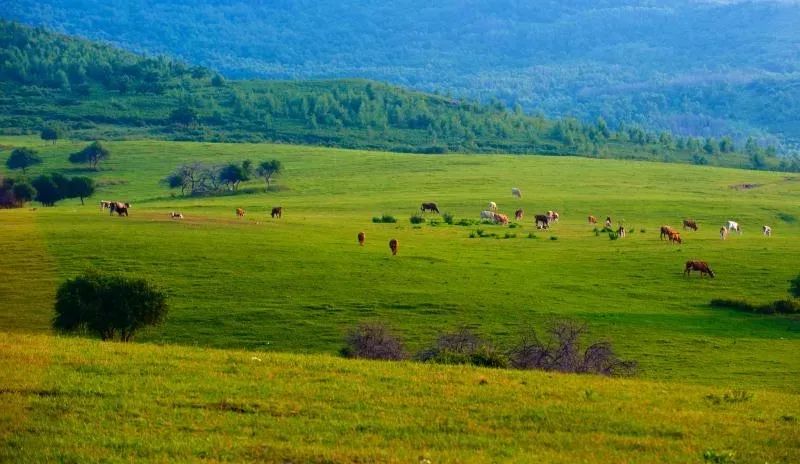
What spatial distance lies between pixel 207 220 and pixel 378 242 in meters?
11.2

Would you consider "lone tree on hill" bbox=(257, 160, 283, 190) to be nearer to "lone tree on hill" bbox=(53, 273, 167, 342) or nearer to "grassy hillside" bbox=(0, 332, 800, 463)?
"lone tree on hill" bbox=(53, 273, 167, 342)

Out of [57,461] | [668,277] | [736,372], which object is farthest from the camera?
[668,277]

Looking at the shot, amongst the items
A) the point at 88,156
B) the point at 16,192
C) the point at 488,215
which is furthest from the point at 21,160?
the point at 488,215

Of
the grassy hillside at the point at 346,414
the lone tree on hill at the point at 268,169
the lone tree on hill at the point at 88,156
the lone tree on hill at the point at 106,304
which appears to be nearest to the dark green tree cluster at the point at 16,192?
the lone tree on hill at the point at 268,169

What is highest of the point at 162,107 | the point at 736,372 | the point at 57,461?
the point at 162,107

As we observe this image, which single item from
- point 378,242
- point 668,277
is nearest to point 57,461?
point 668,277

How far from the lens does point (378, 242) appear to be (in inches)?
2383

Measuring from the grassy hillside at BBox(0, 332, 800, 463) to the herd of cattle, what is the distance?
32743 mm

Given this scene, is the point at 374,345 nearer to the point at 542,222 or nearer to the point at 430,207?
the point at 542,222

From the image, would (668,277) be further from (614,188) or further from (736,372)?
(614,188)

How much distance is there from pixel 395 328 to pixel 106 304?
11.4 meters

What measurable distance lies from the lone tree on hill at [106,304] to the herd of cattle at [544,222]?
23.0 metres

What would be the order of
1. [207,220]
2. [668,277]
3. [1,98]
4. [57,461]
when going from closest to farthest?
1. [57,461]
2. [668,277]
3. [207,220]
4. [1,98]

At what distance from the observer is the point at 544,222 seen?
77000 millimetres
